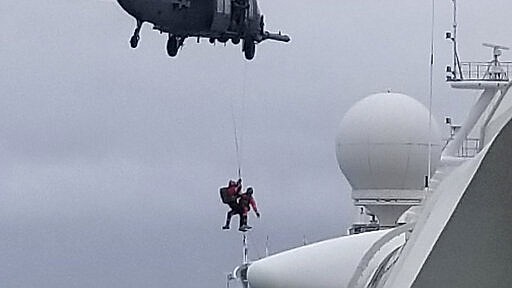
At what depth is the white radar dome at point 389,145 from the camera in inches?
1109

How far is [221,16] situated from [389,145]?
5.52 meters

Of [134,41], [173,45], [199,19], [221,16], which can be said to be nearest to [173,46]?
[173,45]

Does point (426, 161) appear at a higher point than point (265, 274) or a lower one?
higher

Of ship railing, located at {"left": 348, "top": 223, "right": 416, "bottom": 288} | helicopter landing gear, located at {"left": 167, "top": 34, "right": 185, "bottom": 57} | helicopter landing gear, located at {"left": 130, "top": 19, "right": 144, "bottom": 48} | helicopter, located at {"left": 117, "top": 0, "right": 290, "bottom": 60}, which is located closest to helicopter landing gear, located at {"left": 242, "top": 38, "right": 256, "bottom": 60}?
helicopter, located at {"left": 117, "top": 0, "right": 290, "bottom": 60}

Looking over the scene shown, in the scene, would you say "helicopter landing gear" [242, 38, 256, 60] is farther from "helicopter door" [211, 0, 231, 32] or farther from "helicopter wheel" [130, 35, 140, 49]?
"helicopter wheel" [130, 35, 140, 49]

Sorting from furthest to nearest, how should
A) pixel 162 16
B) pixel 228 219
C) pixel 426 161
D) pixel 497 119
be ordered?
pixel 426 161, pixel 228 219, pixel 162 16, pixel 497 119

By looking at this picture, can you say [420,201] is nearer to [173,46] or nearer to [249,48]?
[249,48]

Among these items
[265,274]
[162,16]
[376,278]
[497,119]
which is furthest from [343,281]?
[497,119]

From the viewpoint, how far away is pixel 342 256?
2222cm

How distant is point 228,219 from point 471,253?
2095 cm

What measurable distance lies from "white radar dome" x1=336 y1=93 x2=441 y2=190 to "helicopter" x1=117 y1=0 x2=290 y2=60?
3.74 m

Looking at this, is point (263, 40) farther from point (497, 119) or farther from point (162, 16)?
point (497, 119)

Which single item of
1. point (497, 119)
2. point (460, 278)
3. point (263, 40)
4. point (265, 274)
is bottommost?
point (265, 274)

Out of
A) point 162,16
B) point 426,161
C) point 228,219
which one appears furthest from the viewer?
point 426,161
